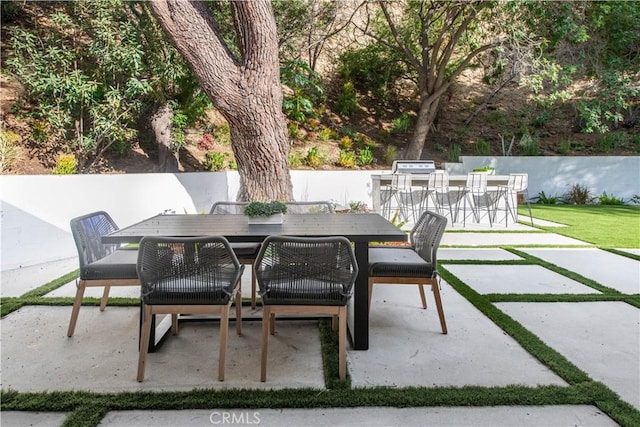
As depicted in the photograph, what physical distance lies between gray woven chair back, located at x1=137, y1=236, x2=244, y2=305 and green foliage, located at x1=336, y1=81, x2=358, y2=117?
11.3 meters

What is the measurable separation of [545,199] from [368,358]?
33.4 feet

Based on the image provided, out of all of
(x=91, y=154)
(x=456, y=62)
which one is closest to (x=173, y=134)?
(x=91, y=154)

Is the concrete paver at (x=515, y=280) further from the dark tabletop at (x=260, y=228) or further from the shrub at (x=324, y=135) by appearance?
the shrub at (x=324, y=135)

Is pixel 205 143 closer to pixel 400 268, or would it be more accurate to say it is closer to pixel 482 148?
pixel 482 148

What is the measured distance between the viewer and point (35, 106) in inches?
287

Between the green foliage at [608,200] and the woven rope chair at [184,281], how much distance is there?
37.6 feet

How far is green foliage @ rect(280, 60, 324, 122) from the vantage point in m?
7.89

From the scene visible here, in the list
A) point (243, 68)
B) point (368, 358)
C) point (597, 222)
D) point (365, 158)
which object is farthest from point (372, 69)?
point (368, 358)

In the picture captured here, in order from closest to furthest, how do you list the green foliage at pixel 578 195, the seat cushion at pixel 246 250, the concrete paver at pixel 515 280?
1. the seat cushion at pixel 246 250
2. the concrete paver at pixel 515 280
3. the green foliage at pixel 578 195

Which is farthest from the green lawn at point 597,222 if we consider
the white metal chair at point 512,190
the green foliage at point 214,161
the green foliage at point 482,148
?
the green foliage at point 214,161

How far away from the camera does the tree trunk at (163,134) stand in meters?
7.86

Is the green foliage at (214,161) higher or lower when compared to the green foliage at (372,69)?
lower

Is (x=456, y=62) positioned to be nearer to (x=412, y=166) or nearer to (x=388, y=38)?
(x=388, y=38)

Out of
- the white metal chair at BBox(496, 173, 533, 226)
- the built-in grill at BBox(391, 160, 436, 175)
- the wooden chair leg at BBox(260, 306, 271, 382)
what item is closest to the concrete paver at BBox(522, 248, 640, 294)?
the white metal chair at BBox(496, 173, 533, 226)
